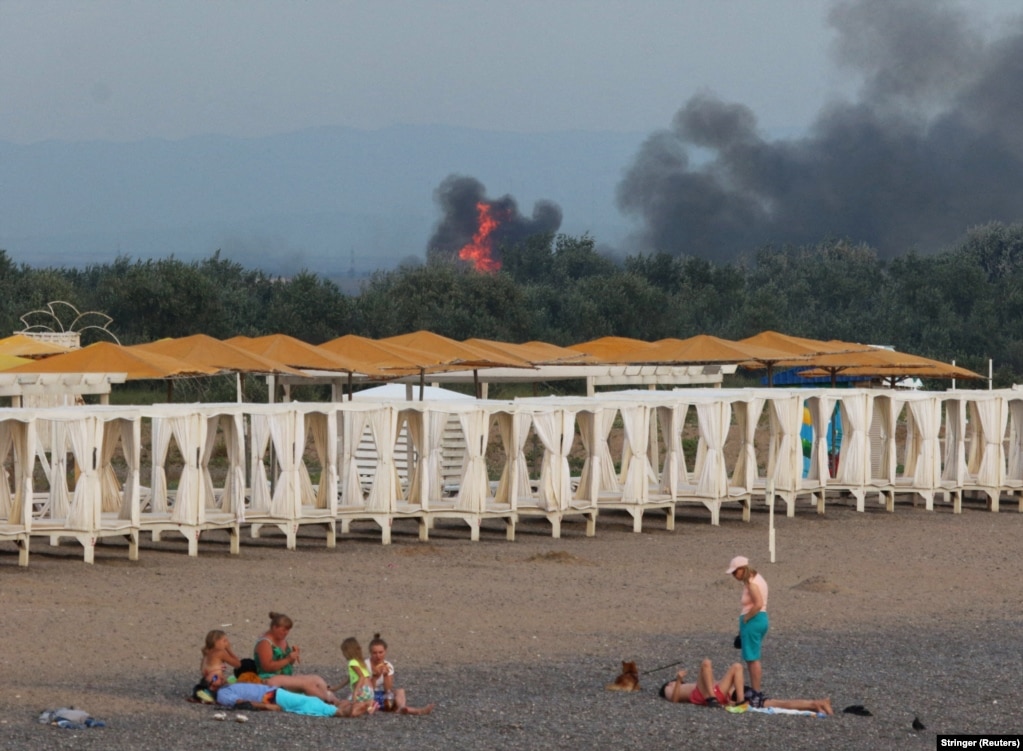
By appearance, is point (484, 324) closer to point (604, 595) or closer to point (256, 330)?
point (256, 330)

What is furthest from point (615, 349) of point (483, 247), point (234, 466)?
point (483, 247)

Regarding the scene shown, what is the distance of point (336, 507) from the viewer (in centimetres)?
1962

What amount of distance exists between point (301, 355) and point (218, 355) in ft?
3.94

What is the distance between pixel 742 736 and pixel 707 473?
40.8 ft

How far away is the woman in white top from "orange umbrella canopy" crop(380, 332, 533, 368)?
1217 cm

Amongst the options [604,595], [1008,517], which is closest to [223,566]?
[604,595]

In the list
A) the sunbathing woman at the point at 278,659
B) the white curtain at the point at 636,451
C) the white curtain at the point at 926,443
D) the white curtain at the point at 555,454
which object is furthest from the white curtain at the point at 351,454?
the sunbathing woman at the point at 278,659

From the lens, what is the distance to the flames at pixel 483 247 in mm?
92688

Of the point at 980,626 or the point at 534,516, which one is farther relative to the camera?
the point at 534,516

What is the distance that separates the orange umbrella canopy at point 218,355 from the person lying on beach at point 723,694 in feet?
35.6

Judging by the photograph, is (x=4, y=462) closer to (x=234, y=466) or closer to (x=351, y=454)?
(x=234, y=466)

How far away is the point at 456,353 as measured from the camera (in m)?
23.9

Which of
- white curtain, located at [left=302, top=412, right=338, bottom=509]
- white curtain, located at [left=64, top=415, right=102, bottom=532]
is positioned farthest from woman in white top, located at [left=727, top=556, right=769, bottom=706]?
white curtain, located at [left=302, top=412, right=338, bottom=509]

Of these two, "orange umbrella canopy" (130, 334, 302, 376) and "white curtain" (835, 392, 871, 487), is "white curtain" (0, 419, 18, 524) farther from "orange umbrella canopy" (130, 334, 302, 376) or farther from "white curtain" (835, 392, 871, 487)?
"white curtain" (835, 392, 871, 487)
